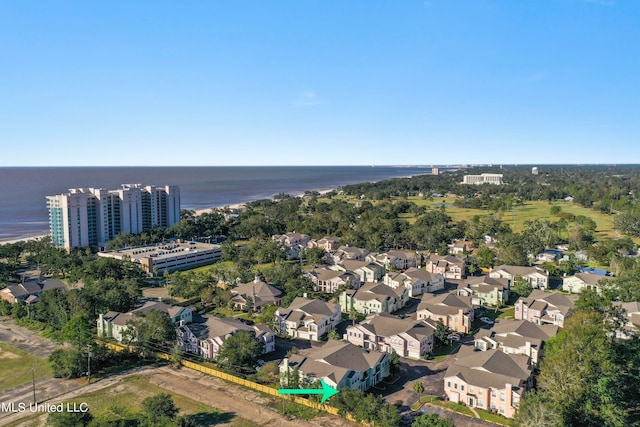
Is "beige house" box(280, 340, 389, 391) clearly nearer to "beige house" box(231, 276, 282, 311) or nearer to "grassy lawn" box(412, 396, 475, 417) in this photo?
"grassy lawn" box(412, 396, 475, 417)

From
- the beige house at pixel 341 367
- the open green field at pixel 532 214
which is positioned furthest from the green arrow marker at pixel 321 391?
the open green field at pixel 532 214

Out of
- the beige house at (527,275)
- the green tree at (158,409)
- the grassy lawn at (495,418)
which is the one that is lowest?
the grassy lawn at (495,418)

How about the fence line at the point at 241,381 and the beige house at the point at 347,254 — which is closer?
the fence line at the point at 241,381

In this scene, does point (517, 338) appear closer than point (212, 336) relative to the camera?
Yes

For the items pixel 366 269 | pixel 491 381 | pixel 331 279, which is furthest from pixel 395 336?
pixel 366 269

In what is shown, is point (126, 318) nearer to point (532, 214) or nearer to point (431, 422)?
point (431, 422)

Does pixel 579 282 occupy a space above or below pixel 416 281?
above

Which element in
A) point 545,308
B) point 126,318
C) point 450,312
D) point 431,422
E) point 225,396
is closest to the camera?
point 431,422

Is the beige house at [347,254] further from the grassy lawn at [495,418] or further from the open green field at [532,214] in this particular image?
the open green field at [532,214]
